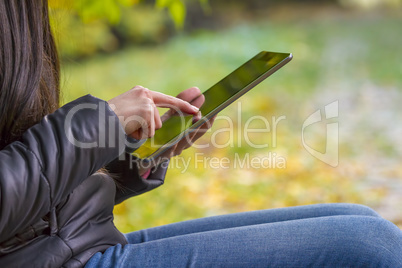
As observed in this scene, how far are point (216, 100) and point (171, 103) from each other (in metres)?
0.11

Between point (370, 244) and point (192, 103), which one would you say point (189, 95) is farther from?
point (370, 244)

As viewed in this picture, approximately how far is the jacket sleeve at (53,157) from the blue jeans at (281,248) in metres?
0.18

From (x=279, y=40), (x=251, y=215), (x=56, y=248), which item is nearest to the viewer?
(x=56, y=248)

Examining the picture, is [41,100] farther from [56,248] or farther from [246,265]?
[246,265]

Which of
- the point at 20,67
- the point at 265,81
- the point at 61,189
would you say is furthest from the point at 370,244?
the point at 265,81

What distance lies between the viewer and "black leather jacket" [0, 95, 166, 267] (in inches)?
30.5

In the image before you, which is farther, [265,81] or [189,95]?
[265,81]

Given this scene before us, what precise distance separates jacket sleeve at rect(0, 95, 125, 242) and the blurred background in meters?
0.31

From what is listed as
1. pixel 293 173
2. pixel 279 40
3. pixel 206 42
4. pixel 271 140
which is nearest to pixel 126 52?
pixel 206 42

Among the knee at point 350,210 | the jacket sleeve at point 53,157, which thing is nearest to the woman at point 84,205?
the jacket sleeve at point 53,157

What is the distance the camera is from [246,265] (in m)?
0.89

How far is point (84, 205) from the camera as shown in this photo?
95cm

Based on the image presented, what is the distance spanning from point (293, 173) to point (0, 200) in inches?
90.2

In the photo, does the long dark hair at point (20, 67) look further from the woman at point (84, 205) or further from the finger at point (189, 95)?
the finger at point (189, 95)
